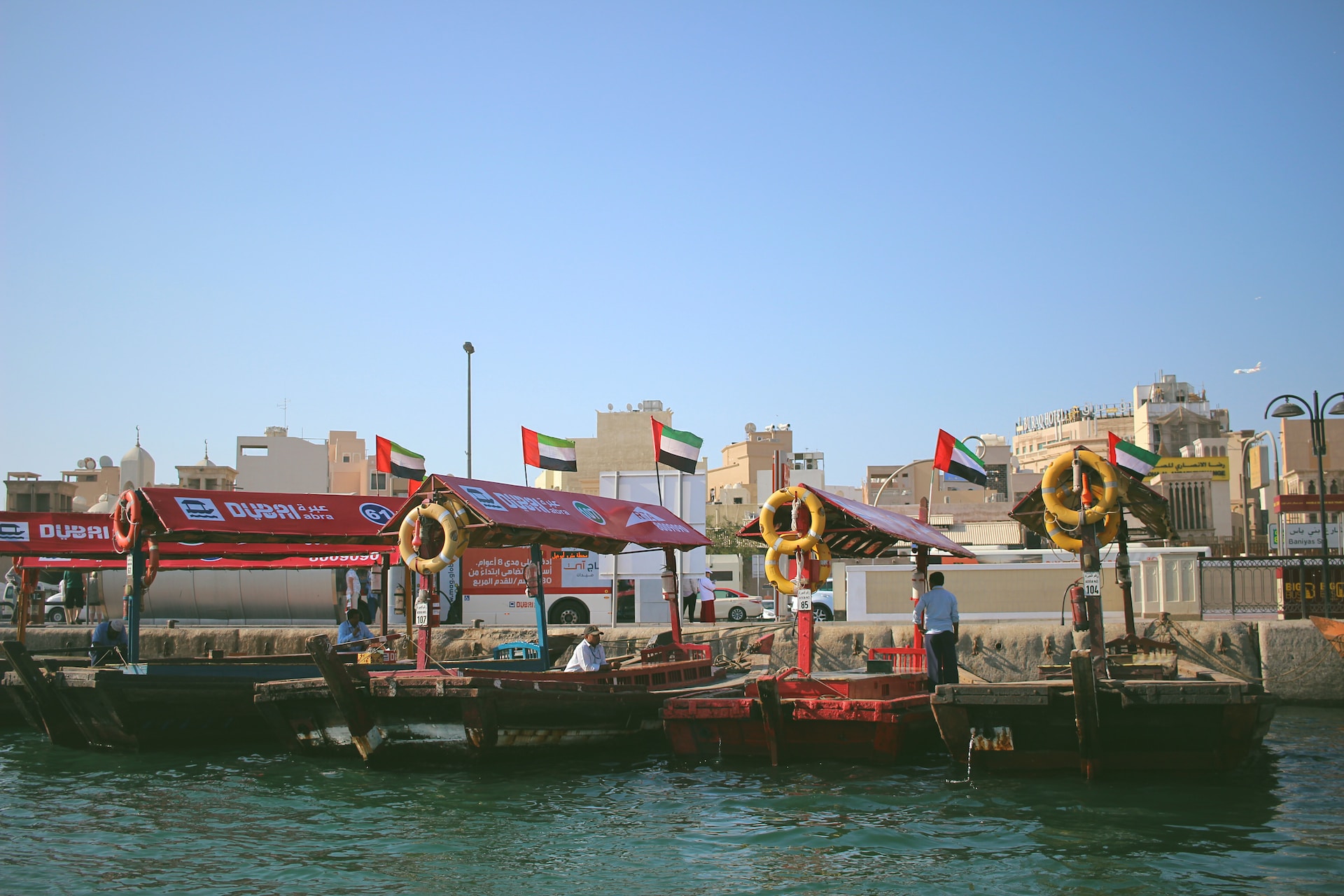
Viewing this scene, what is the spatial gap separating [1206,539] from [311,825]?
43843 mm

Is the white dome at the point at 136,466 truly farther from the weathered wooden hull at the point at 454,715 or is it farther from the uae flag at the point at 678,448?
the weathered wooden hull at the point at 454,715

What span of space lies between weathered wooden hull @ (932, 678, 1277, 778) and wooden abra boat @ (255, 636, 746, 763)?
12.3 ft

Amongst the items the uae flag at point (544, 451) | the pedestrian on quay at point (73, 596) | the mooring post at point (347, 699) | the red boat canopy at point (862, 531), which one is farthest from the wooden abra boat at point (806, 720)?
the pedestrian on quay at point (73, 596)

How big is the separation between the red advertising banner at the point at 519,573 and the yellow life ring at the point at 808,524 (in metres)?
16.1

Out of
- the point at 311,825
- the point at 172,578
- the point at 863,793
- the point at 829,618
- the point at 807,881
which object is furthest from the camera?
the point at 172,578

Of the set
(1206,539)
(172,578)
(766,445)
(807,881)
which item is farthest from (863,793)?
(766,445)

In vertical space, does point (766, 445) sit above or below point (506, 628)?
above

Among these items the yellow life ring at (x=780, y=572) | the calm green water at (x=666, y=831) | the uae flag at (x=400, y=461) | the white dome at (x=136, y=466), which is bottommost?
the calm green water at (x=666, y=831)

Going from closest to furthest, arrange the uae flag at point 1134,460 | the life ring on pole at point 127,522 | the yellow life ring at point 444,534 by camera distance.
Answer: the yellow life ring at point 444,534
the life ring on pole at point 127,522
the uae flag at point 1134,460

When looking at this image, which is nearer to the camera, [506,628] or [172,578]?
[506,628]

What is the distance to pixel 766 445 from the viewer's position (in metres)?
75.3

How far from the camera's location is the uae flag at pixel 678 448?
2366cm

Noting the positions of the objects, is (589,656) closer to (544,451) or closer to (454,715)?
(454,715)

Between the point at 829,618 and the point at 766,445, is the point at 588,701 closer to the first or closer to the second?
the point at 829,618
